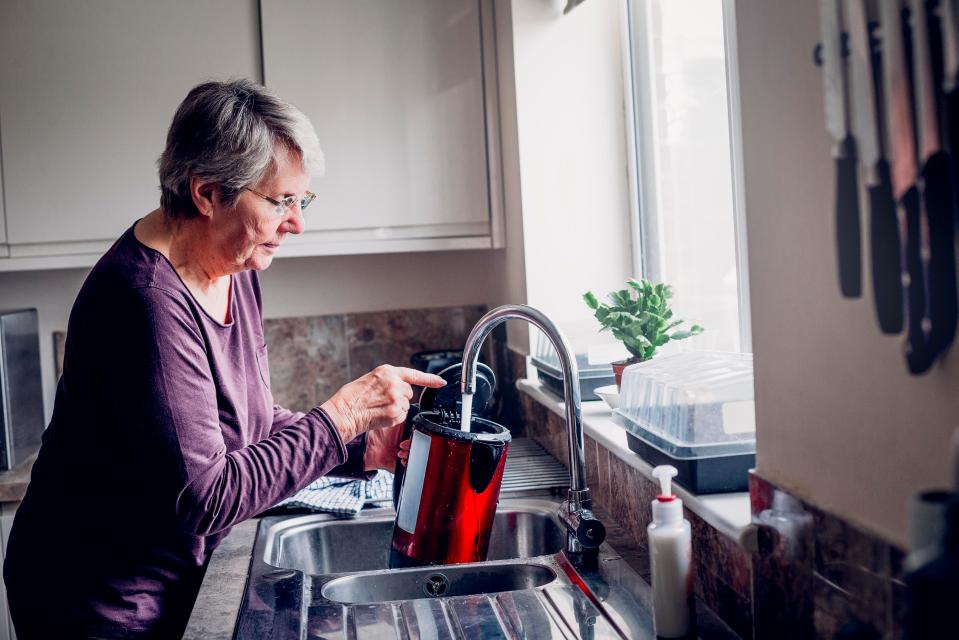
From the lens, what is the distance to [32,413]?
2.32 metres

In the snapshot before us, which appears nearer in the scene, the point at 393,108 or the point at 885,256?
the point at 885,256

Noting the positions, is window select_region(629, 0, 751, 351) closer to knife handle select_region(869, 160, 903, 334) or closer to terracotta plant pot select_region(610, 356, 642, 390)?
terracotta plant pot select_region(610, 356, 642, 390)

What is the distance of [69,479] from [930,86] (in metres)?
1.22

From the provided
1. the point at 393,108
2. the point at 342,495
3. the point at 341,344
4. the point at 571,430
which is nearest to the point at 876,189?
the point at 571,430

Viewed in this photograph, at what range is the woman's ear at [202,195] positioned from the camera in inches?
54.2

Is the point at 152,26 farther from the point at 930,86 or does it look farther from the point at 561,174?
the point at 930,86

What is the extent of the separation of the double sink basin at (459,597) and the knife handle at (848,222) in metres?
0.50

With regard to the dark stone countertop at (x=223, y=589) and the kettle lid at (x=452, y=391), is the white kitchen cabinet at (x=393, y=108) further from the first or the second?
the dark stone countertop at (x=223, y=589)

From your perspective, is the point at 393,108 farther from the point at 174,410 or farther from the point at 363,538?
the point at 174,410

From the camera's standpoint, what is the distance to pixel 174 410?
1.23 metres

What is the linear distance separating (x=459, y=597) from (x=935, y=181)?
0.81m

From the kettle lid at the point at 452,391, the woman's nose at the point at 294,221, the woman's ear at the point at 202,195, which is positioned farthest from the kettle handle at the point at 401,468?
the woman's ear at the point at 202,195

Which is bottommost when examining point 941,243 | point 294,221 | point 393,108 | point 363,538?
point 363,538

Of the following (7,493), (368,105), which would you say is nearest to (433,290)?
(368,105)
